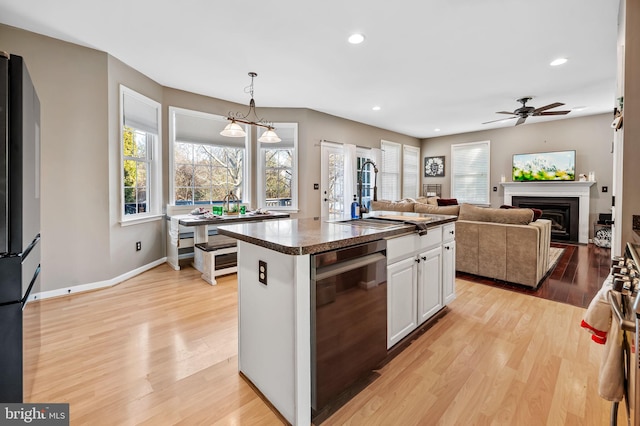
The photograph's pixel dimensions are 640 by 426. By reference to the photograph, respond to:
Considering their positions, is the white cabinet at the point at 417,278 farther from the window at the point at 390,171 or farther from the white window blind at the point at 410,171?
the white window blind at the point at 410,171

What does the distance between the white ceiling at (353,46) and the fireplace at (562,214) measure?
2.31 m

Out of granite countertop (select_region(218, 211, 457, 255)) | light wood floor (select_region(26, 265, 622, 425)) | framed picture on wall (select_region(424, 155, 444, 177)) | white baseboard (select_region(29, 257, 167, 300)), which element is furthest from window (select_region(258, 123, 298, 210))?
framed picture on wall (select_region(424, 155, 444, 177))

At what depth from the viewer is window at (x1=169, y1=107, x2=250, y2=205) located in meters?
4.61

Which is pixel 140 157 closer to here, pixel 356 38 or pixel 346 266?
pixel 356 38

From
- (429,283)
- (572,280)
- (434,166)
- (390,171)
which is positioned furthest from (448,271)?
(434,166)

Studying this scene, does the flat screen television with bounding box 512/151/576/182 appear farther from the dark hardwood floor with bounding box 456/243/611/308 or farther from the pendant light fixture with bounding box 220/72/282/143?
the pendant light fixture with bounding box 220/72/282/143

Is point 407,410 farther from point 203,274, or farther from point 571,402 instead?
point 203,274

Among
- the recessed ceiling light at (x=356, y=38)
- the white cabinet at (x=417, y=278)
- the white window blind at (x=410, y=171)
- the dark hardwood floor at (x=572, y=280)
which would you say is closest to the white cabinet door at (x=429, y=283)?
the white cabinet at (x=417, y=278)

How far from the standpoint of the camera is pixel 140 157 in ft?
13.4

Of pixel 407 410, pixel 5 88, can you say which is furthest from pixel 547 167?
pixel 5 88

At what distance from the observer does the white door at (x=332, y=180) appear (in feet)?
19.7

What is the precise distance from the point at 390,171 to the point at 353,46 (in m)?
4.87

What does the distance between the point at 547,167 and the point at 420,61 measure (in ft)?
16.7

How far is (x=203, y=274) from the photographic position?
12.4 feet
